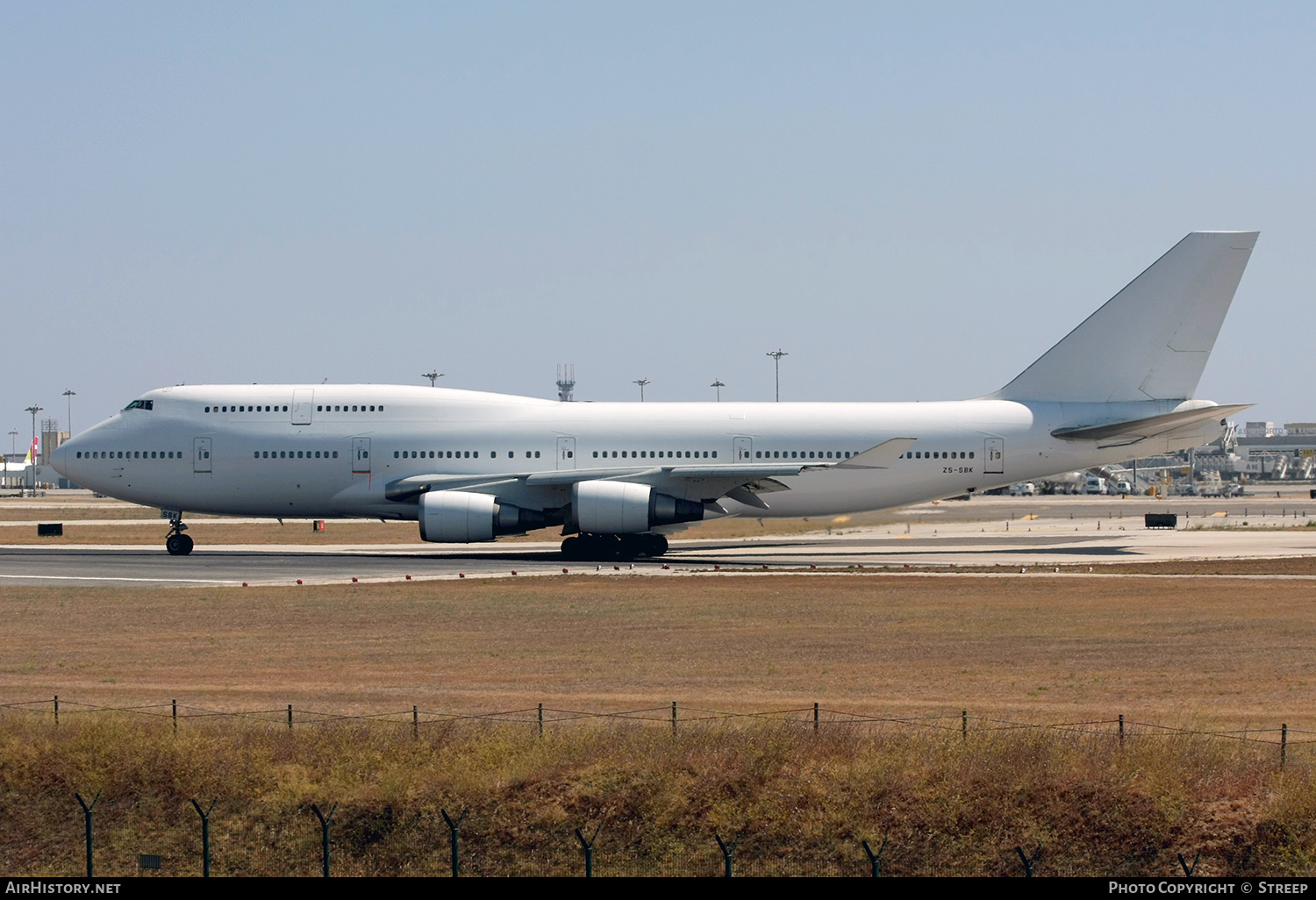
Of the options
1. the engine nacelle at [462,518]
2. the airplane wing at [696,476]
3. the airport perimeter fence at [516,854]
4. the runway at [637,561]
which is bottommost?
the airport perimeter fence at [516,854]

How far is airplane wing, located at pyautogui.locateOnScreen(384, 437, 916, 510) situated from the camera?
147 feet

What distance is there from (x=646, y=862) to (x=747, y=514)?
3414cm

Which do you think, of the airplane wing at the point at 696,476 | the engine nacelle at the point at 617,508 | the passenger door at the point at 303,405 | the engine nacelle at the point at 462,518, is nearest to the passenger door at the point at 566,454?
the airplane wing at the point at 696,476

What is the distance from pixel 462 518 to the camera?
145ft

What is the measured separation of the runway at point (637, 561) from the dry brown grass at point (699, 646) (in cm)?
417

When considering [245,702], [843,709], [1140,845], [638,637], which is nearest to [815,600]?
[638,637]

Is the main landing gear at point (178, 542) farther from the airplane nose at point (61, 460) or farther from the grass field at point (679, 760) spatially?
the grass field at point (679, 760)

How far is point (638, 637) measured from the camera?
85.1ft

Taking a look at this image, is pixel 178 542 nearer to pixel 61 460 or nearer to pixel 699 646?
pixel 61 460

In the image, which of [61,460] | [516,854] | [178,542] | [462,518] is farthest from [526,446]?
[516,854]

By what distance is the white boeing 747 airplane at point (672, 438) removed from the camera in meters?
47.3

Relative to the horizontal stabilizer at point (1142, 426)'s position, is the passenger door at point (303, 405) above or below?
above

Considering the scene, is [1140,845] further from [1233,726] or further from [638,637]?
[638,637]

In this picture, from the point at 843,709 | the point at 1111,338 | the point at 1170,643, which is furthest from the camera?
the point at 1111,338
